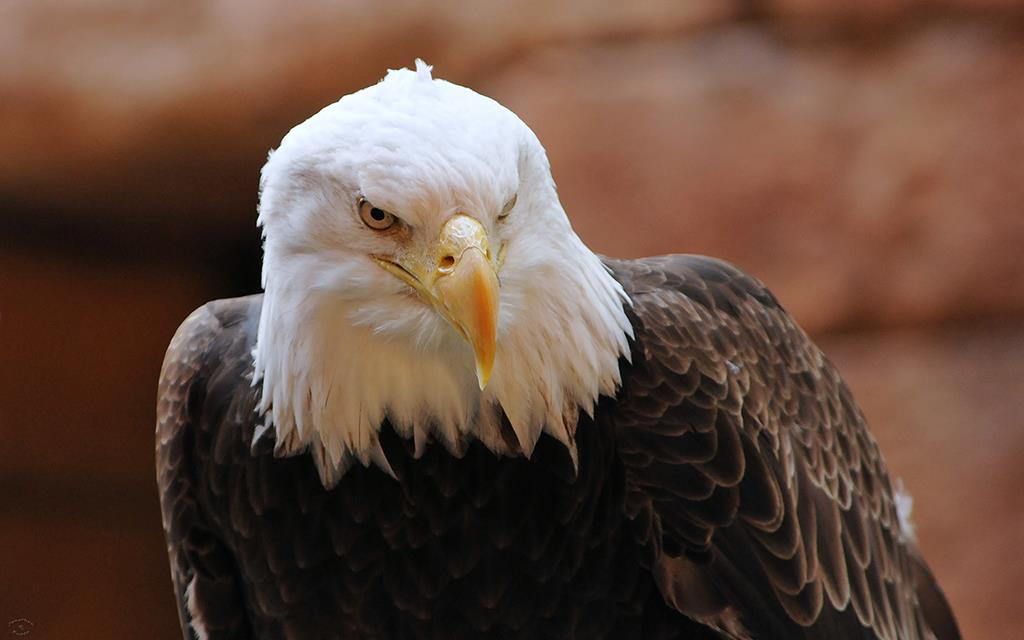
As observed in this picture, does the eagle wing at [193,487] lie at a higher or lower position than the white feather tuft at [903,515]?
lower

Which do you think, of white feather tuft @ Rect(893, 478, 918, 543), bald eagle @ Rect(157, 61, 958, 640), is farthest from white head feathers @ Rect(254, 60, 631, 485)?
white feather tuft @ Rect(893, 478, 918, 543)

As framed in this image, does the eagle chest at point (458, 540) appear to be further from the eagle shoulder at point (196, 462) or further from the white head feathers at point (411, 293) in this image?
the eagle shoulder at point (196, 462)

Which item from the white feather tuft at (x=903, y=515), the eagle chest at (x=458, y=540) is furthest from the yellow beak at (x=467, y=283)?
the white feather tuft at (x=903, y=515)

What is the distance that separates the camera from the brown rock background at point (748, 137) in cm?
425

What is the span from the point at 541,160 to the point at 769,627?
3.13 feet

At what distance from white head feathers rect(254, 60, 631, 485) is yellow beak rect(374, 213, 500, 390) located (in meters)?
0.03

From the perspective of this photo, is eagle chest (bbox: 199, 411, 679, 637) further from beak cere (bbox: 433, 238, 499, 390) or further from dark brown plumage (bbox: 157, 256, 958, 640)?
beak cere (bbox: 433, 238, 499, 390)

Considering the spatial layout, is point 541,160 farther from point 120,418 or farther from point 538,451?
point 120,418

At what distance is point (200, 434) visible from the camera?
260 cm

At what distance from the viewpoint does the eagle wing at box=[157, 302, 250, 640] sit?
2633mm

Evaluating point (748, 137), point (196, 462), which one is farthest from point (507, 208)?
point (748, 137)

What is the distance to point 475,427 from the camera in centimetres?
232

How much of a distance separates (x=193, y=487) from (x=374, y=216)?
88cm

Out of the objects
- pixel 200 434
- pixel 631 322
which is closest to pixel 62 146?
pixel 200 434
